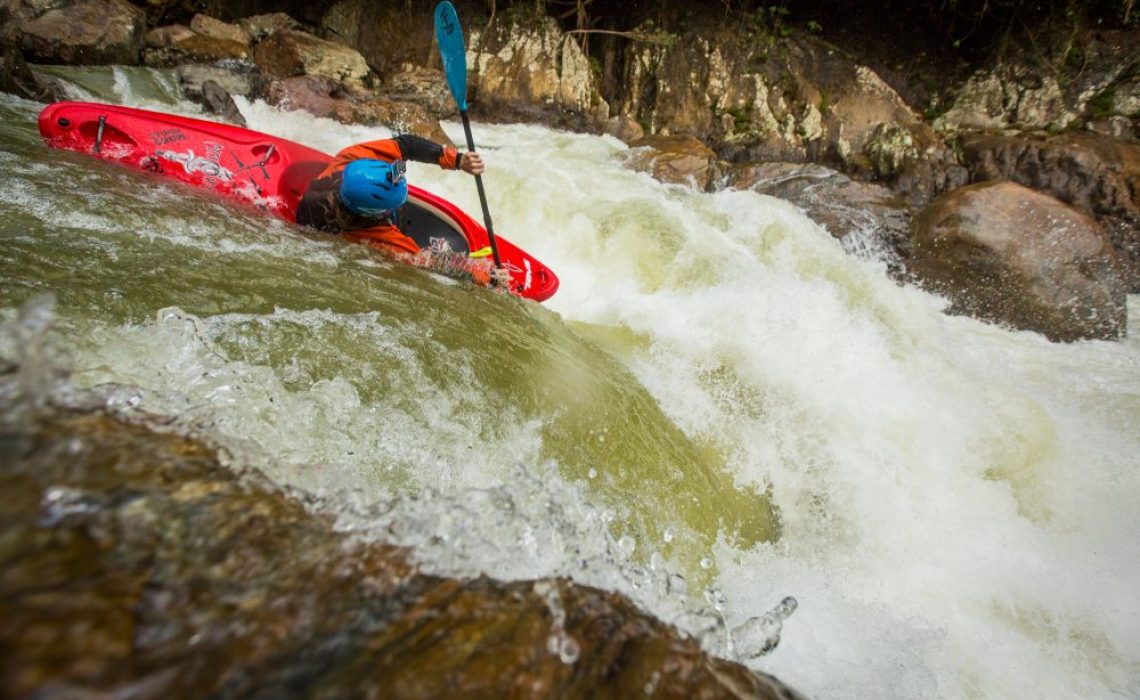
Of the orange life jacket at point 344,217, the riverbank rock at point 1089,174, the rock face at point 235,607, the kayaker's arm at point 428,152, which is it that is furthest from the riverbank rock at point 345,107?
the riverbank rock at point 1089,174

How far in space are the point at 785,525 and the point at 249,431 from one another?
7.81 feet

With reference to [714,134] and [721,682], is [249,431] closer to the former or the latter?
[721,682]

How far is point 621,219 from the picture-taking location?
5.38m

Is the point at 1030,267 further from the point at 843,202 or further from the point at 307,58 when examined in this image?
the point at 307,58

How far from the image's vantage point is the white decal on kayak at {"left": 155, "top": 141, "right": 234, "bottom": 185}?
3.62 m

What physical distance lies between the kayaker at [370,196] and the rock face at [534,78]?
17.7 ft

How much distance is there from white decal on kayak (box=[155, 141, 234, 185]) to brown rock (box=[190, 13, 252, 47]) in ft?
19.2

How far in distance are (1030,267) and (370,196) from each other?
18.4 feet

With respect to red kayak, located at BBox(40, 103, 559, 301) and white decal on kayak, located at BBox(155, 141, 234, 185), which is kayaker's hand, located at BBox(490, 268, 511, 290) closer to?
red kayak, located at BBox(40, 103, 559, 301)

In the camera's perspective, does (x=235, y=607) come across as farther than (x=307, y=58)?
No

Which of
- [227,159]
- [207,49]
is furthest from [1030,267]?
[207,49]

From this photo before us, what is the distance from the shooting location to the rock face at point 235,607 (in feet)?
1.96

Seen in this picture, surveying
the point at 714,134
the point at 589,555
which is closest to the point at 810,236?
the point at 714,134

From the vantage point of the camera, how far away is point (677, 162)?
707 cm
